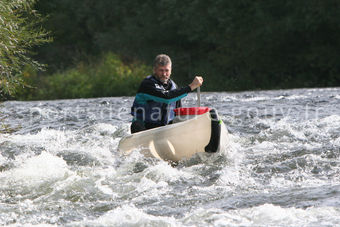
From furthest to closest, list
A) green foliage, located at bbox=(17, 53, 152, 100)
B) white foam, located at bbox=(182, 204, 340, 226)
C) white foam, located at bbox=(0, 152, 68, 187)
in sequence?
1. green foliage, located at bbox=(17, 53, 152, 100)
2. white foam, located at bbox=(0, 152, 68, 187)
3. white foam, located at bbox=(182, 204, 340, 226)

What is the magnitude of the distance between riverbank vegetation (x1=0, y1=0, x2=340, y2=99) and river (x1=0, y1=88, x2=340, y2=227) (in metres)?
10.5

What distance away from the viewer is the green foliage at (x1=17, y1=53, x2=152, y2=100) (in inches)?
762

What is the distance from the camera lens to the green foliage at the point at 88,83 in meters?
19.3

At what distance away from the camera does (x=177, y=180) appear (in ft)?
19.0

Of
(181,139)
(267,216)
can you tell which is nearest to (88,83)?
(181,139)

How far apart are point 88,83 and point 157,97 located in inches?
521

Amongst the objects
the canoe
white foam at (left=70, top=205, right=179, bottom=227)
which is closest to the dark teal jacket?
the canoe

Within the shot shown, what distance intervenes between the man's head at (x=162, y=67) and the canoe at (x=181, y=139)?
642 millimetres

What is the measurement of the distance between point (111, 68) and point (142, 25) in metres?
11.3

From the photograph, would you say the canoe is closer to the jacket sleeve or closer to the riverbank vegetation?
the jacket sleeve

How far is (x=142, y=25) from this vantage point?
102ft

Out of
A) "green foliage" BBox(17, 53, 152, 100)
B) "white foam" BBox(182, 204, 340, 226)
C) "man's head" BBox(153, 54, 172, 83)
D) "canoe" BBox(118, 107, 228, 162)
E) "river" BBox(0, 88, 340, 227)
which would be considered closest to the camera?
"white foam" BBox(182, 204, 340, 226)

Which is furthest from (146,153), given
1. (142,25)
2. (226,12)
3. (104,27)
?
(104,27)

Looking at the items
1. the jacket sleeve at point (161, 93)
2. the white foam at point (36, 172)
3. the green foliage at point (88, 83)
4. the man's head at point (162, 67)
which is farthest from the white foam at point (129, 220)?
the green foliage at point (88, 83)
